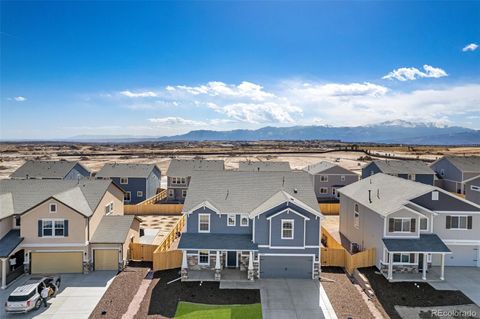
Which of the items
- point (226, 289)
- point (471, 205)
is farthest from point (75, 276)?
point (471, 205)

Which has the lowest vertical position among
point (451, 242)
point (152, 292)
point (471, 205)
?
point (152, 292)

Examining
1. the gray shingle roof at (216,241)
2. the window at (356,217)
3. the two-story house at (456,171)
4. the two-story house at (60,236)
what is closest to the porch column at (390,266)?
the window at (356,217)

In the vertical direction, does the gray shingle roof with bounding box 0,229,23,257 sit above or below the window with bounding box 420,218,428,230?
below

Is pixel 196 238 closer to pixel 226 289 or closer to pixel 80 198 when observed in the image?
pixel 226 289

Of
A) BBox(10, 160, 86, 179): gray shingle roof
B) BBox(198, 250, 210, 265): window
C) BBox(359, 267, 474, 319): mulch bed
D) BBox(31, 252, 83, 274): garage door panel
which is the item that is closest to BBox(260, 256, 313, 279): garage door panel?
BBox(198, 250, 210, 265): window

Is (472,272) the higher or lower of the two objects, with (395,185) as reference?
lower

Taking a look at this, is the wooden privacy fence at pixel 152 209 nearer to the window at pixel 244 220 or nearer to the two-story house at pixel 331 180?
the window at pixel 244 220

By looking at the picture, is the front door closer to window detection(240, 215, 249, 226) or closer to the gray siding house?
window detection(240, 215, 249, 226)
